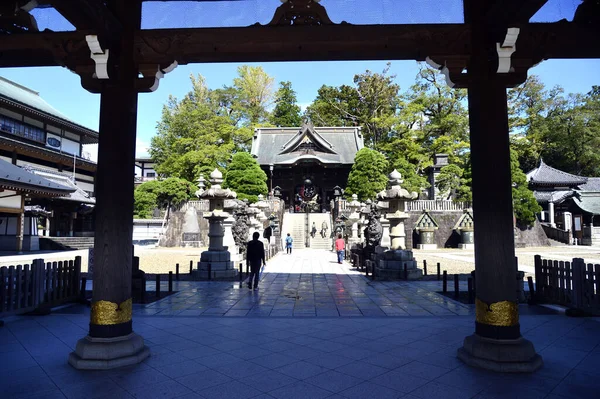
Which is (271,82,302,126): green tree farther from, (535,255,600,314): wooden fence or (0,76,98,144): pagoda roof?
(535,255,600,314): wooden fence

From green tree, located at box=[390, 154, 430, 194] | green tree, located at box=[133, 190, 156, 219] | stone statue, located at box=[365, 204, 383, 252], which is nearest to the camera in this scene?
stone statue, located at box=[365, 204, 383, 252]

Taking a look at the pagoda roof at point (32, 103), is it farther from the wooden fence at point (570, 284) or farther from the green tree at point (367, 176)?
the wooden fence at point (570, 284)

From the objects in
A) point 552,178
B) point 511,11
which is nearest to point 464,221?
point 552,178

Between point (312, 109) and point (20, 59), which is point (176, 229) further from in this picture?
point (312, 109)

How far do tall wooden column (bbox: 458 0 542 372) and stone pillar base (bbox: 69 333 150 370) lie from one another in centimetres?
411

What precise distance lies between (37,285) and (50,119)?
30.7 m

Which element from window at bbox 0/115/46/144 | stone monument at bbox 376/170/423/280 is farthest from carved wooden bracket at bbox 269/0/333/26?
window at bbox 0/115/46/144

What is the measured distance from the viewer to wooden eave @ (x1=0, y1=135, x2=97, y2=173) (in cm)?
2552

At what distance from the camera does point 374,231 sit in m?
13.9

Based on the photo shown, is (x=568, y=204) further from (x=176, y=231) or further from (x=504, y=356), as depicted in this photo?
(x=504, y=356)

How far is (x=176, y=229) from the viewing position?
99.1 feet

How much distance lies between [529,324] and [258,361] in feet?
15.9

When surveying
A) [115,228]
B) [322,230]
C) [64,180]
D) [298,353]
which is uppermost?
[64,180]

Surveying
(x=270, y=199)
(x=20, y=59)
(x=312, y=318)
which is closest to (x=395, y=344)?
(x=312, y=318)
